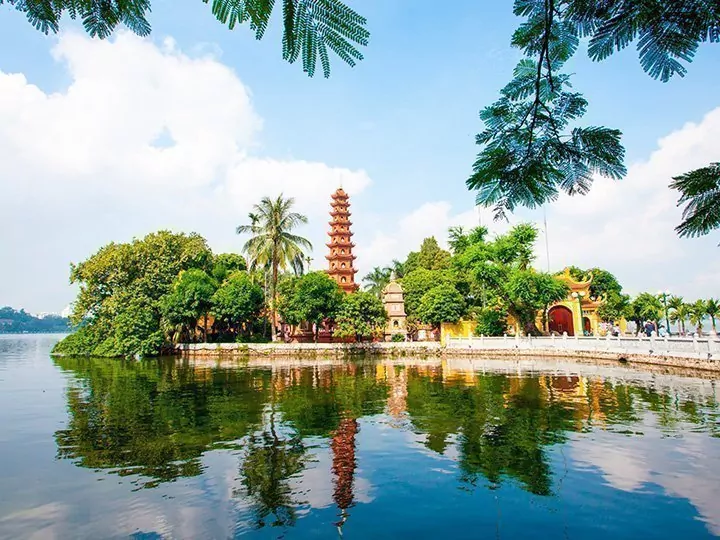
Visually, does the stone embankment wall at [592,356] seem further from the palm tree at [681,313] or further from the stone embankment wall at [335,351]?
the palm tree at [681,313]

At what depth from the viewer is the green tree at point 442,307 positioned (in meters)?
38.0

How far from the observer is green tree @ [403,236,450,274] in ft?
176

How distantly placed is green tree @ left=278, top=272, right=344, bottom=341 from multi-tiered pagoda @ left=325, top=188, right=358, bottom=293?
8.58 m

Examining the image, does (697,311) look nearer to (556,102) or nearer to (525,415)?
(525,415)

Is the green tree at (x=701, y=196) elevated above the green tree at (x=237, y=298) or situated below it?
below

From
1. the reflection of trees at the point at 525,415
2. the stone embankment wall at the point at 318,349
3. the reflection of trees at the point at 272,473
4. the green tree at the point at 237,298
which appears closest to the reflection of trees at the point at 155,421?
the reflection of trees at the point at 272,473

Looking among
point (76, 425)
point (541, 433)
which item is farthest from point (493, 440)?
point (76, 425)

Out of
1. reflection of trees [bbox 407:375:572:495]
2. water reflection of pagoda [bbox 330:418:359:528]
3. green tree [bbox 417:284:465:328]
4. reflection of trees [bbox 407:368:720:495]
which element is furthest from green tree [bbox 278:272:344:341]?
water reflection of pagoda [bbox 330:418:359:528]

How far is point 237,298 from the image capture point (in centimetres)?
3784

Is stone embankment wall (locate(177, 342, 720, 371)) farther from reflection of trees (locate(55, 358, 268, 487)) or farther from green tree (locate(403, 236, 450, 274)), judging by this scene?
green tree (locate(403, 236, 450, 274))

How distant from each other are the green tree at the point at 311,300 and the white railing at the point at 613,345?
10143mm

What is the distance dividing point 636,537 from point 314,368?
73.3 ft

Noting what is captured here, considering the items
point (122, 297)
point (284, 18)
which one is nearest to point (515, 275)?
point (122, 297)

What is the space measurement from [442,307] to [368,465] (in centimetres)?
3079
